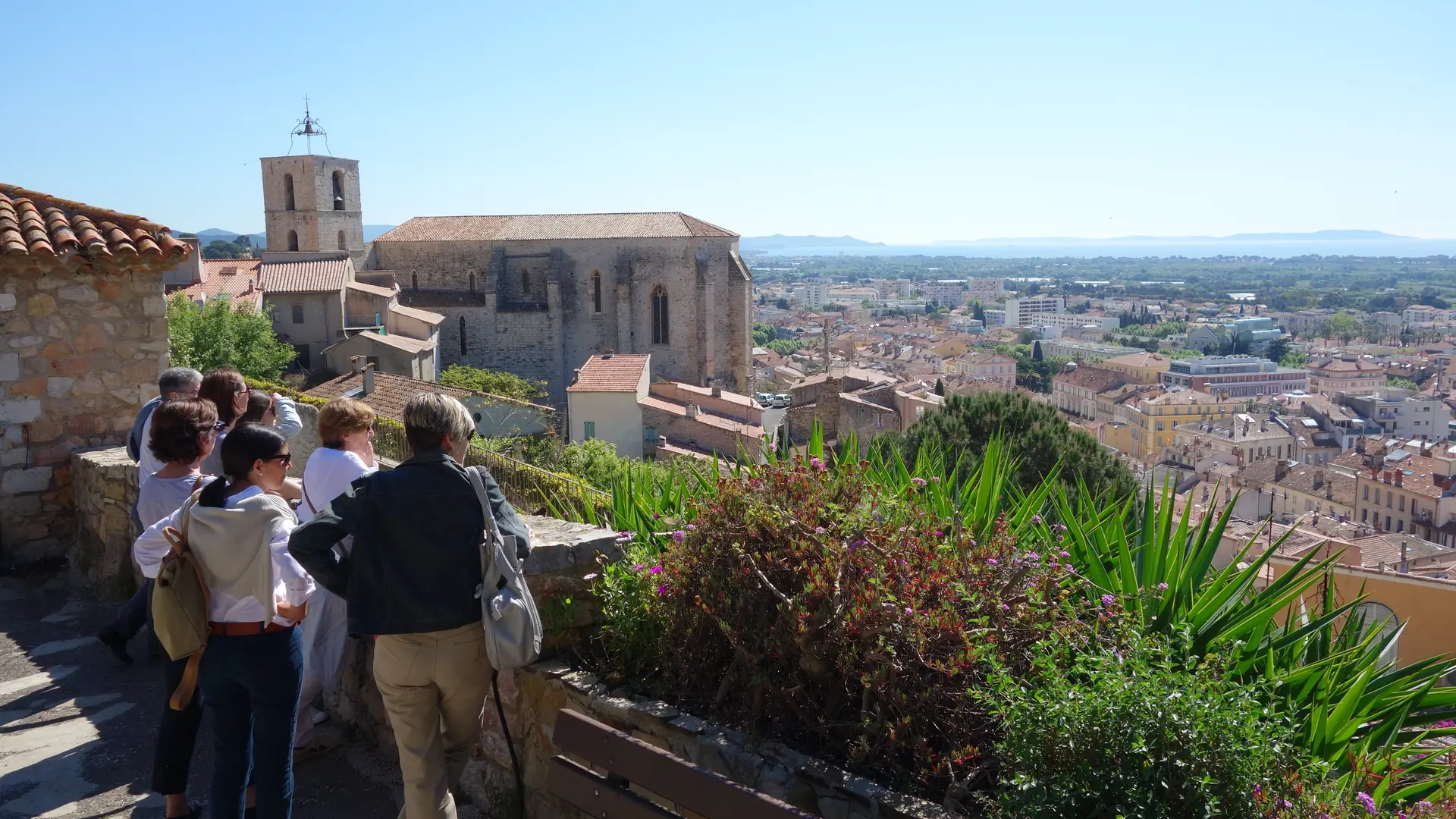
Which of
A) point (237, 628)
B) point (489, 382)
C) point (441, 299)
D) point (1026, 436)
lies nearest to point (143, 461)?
point (237, 628)

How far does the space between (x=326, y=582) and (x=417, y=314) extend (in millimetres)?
35091

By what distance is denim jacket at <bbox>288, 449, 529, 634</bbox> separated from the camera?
2.77m

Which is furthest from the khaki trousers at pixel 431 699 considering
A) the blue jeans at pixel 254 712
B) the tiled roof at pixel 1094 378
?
the tiled roof at pixel 1094 378

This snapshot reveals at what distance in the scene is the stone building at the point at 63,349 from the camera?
21.2ft

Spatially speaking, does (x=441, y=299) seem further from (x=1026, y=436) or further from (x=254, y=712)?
(x=254, y=712)

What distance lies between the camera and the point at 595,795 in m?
2.57

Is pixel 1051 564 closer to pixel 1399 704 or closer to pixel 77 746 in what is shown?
pixel 1399 704

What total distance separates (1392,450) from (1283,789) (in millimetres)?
61932

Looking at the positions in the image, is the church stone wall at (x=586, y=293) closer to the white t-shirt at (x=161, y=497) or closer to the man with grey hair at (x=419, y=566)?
the white t-shirt at (x=161, y=497)

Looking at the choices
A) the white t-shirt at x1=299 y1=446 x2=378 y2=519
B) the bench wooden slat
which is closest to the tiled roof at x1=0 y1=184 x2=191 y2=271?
the white t-shirt at x1=299 y1=446 x2=378 y2=519

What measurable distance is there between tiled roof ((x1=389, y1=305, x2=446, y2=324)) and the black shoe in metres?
32.0

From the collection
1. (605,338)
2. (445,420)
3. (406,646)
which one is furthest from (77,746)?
(605,338)

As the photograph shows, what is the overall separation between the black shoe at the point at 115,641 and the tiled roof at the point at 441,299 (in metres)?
36.2

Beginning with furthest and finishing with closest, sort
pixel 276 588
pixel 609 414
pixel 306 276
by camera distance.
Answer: pixel 306 276 < pixel 609 414 < pixel 276 588
